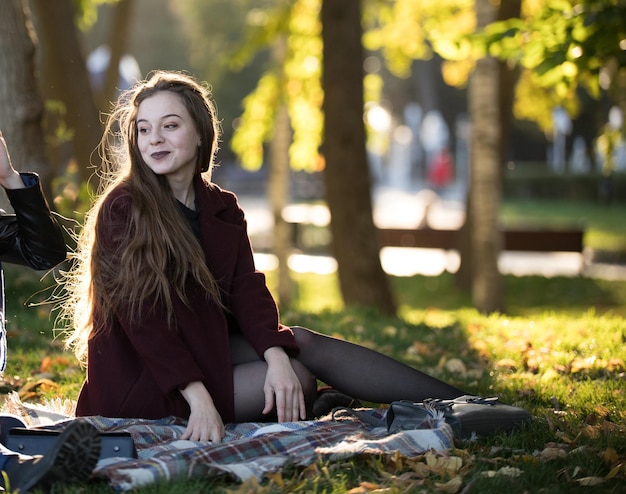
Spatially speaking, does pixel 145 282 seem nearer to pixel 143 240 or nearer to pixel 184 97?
pixel 143 240

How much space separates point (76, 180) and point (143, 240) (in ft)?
15.9

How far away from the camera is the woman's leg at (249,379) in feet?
12.4

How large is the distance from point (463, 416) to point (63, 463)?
5.13 ft

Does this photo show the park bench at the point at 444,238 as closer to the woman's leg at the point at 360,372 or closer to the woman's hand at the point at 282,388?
the woman's leg at the point at 360,372

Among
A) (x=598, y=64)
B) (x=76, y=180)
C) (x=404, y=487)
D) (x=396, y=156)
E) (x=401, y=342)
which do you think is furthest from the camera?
(x=396, y=156)

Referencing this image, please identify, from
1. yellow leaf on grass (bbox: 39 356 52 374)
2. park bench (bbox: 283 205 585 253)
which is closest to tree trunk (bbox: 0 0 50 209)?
yellow leaf on grass (bbox: 39 356 52 374)

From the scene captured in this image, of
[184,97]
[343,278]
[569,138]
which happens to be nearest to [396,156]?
[569,138]

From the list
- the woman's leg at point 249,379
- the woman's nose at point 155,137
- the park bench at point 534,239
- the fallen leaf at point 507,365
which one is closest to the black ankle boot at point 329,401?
the woman's leg at point 249,379

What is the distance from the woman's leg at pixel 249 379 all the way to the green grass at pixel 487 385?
0.49m

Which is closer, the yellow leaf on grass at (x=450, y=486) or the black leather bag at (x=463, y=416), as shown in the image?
the yellow leaf on grass at (x=450, y=486)

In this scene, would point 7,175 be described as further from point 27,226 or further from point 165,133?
point 165,133

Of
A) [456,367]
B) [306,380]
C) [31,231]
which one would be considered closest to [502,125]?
[456,367]

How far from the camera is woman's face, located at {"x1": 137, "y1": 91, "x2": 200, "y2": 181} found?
3818 mm

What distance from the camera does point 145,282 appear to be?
11.8ft
